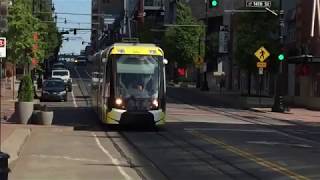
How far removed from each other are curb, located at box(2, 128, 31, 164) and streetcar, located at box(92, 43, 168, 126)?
326 centimetres

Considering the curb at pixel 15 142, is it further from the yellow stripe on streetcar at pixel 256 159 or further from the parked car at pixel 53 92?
the parked car at pixel 53 92

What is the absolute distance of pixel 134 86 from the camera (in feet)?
83.1

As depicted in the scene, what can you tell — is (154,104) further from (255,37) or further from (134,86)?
(255,37)

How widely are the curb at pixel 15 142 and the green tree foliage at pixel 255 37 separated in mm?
29893

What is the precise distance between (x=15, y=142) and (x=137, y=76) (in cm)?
703

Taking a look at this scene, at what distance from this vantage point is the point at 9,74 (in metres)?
63.6

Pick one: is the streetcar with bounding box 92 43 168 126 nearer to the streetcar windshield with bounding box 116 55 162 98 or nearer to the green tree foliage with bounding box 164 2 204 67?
the streetcar windshield with bounding box 116 55 162 98

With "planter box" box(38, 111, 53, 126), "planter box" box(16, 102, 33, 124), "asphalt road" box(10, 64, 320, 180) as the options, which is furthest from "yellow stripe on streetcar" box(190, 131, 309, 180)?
"planter box" box(16, 102, 33, 124)

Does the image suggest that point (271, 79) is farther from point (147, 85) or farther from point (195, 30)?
point (147, 85)

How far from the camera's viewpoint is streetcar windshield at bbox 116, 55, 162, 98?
25266 mm

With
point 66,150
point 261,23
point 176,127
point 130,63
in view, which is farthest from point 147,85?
point 261,23

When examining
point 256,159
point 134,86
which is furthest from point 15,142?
point 256,159

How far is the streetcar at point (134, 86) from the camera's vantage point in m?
25.2

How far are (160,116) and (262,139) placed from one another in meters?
4.11
